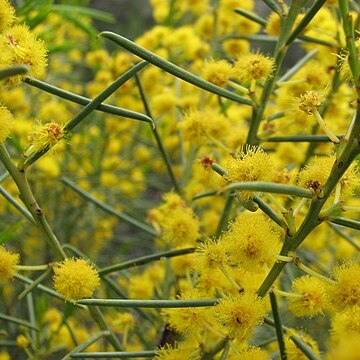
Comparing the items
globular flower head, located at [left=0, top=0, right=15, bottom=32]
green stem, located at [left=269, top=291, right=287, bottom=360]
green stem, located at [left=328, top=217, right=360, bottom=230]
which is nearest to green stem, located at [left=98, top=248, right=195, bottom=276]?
green stem, located at [left=269, top=291, right=287, bottom=360]

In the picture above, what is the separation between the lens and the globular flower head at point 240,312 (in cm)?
82

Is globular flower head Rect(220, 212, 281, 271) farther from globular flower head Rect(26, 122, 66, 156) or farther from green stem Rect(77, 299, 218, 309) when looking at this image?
globular flower head Rect(26, 122, 66, 156)

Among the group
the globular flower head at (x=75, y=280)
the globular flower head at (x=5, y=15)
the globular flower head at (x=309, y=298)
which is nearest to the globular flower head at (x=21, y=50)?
the globular flower head at (x=5, y=15)

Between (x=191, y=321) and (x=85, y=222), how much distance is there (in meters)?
1.17

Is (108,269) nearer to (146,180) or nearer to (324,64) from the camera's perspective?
(324,64)

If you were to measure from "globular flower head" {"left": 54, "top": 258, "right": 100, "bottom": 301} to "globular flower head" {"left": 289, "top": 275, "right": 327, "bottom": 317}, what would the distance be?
29 cm

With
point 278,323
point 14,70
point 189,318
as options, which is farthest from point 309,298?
point 14,70

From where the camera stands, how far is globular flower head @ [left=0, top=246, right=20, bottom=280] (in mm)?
901

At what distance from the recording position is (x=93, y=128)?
7.14ft

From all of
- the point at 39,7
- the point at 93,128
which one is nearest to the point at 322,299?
the point at 39,7

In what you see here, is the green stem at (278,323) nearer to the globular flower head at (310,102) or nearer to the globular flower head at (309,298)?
the globular flower head at (309,298)

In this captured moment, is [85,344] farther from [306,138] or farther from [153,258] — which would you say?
[306,138]

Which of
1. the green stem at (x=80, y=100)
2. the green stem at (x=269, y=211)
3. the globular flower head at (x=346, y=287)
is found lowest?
the globular flower head at (x=346, y=287)

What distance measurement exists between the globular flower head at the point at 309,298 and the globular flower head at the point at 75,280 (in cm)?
29
